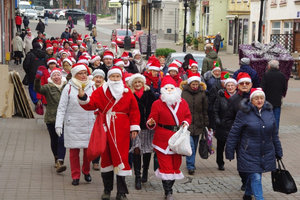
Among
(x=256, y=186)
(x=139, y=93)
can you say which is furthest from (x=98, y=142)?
(x=256, y=186)

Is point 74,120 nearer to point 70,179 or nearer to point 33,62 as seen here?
point 70,179

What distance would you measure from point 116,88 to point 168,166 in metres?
1.25

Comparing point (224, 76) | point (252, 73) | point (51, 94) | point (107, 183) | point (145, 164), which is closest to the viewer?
point (107, 183)

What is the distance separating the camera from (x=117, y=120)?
21.4ft

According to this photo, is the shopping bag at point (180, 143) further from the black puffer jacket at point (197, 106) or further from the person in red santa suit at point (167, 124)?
the black puffer jacket at point (197, 106)

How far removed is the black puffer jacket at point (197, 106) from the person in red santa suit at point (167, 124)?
1.26 m

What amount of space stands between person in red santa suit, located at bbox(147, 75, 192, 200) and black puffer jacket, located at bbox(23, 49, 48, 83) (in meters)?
7.44

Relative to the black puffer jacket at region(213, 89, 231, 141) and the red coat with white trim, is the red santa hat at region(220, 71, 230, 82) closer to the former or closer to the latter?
the black puffer jacket at region(213, 89, 231, 141)

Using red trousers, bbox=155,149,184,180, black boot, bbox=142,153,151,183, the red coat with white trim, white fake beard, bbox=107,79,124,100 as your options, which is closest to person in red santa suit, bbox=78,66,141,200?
white fake beard, bbox=107,79,124,100

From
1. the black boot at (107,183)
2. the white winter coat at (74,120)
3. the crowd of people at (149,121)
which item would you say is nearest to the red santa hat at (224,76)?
the crowd of people at (149,121)

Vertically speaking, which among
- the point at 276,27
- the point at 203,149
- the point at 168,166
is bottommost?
the point at 203,149

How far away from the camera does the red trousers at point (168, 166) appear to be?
6.75 m

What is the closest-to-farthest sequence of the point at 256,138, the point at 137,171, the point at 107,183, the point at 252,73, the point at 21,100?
1. the point at 256,138
2. the point at 107,183
3. the point at 137,171
4. the point at 252,73
5. the point at 21,100

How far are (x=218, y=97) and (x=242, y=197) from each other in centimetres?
196
